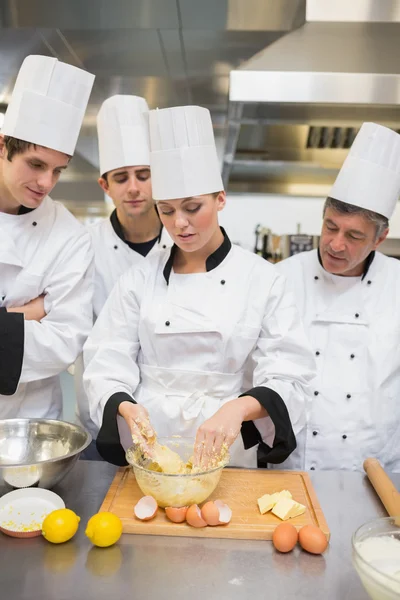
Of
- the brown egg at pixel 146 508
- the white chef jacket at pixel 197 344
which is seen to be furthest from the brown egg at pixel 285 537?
the white chef jacket at pixel 197 344

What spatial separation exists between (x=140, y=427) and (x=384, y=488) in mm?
563

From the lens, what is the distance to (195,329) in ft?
4.98

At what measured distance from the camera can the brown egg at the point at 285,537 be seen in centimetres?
108

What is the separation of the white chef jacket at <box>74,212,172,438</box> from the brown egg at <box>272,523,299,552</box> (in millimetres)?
995

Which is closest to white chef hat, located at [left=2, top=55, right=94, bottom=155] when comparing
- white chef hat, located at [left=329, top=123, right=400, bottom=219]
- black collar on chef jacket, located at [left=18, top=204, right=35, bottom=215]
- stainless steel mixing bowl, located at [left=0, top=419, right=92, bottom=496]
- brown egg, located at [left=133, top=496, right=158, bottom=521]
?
black collar on chef jacket, located at [left=18, top=204, right=35, bottom=215]

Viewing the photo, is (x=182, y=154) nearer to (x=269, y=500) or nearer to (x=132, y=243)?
(x=132, y=243)

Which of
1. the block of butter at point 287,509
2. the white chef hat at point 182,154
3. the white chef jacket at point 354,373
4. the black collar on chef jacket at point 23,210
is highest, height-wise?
the white chef hat at point 182,154

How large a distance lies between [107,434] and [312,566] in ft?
1.81

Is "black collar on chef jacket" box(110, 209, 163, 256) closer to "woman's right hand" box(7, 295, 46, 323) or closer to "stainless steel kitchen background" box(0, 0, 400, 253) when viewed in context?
"woman's right hand" box(7, 295, 46, 323)

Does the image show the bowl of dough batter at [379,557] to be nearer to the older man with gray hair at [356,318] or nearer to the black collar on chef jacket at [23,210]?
the older man with gray hair at [356,318]

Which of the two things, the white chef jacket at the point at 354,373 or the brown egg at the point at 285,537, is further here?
the white chef jacket at the point at 354,373

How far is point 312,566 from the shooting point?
1.05m

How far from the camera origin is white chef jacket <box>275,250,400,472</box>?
1780 millimetres

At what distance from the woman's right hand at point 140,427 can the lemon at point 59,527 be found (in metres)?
0.22
